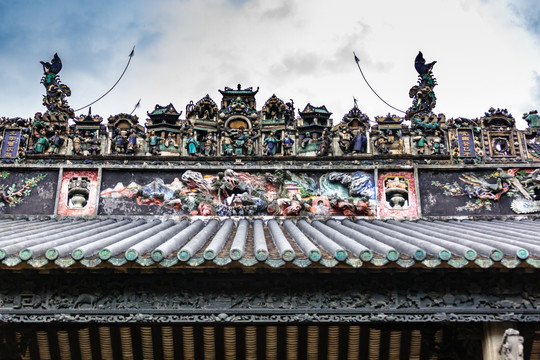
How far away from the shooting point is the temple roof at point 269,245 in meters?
6.63

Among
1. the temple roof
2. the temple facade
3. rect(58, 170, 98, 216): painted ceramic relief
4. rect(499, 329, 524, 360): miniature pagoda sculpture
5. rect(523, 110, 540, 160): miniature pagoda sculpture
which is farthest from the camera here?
rect(523, 110, 540, 160): miniature pagoda sculpture

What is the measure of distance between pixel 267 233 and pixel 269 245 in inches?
52.9

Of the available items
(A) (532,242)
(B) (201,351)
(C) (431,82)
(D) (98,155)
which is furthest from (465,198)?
(D) (98,155)

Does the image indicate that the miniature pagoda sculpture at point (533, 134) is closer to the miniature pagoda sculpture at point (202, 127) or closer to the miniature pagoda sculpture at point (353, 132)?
the miniature pagoda sculpture at point (353, 132)

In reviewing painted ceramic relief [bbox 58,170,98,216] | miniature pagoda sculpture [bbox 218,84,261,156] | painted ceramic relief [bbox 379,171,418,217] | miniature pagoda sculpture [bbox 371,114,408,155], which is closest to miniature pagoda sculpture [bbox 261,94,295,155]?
miniature pagoda sculpture [bbox 218,84,261,156]

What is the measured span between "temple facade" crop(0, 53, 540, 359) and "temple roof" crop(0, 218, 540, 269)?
31 millimetres

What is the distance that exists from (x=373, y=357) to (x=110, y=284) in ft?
12.7

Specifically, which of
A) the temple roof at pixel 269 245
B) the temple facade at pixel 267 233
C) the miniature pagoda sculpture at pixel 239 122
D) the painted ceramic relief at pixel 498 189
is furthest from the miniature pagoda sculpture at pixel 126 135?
the painted ceramic relief at pixel 498 189

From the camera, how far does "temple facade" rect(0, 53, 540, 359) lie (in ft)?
23.4

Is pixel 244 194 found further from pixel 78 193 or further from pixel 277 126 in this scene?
pixel 78 193

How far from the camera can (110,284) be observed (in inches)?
286

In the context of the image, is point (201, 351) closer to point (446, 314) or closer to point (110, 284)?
point (110, 284)

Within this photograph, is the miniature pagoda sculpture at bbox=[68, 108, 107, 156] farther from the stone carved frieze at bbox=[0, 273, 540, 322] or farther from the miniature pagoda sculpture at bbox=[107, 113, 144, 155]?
the stone carved frieze at bbox=[0, 273, 540, 322]

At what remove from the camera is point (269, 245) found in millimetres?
8203
